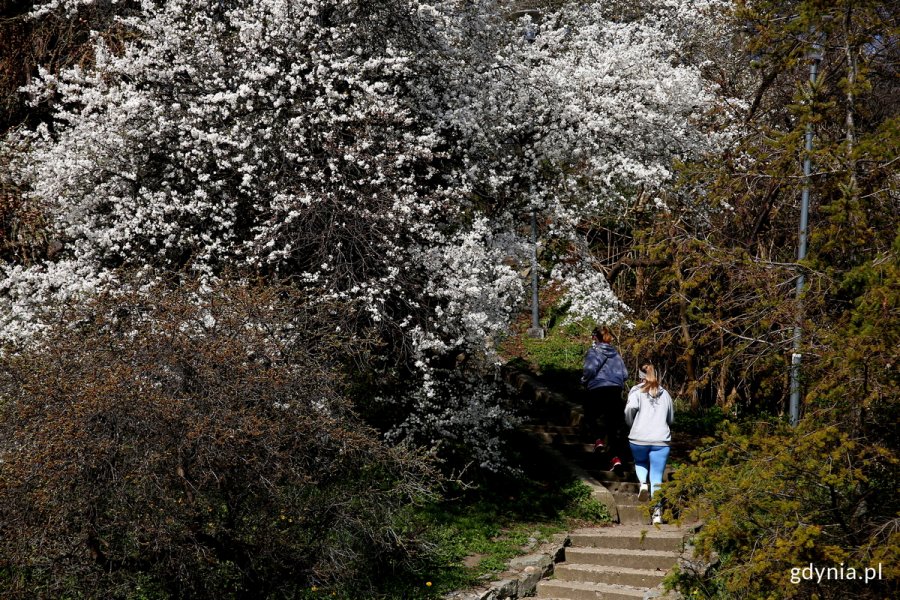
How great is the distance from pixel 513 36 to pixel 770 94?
21.7ft

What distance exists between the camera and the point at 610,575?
888 centimetres

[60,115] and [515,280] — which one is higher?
[60,115]

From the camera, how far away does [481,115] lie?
10367 millimetres

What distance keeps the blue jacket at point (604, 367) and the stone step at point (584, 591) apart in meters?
2.73

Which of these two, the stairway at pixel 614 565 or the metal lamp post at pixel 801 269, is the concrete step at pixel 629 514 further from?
the metal lamp post at pixel 801 269

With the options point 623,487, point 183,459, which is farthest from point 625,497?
point 183,459

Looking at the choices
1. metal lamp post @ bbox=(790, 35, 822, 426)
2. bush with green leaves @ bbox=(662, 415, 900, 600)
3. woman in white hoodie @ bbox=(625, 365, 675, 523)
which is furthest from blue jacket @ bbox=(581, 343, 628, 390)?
bush with green leaves @ bbox=(662, 415, 900, 600)

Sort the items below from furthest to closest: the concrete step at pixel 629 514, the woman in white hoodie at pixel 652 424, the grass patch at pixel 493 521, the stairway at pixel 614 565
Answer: the concrete step at pixel 629 514, the woman in white hoodie at pixel 652 424, the stairway at pixel 614 565, the grass patch at pixel 493 521

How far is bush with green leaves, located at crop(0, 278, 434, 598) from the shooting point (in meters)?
A: 6.11

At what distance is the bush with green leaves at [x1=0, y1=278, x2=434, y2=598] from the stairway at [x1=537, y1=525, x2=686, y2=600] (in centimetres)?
225

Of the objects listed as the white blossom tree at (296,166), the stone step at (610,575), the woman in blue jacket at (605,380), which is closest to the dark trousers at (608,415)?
the woman in blue jacket at (605,380)

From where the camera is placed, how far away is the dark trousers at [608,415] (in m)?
10.9

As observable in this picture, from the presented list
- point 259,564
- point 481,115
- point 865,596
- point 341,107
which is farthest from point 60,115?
point 865,596

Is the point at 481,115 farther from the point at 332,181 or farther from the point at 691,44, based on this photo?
the point at 691,44
